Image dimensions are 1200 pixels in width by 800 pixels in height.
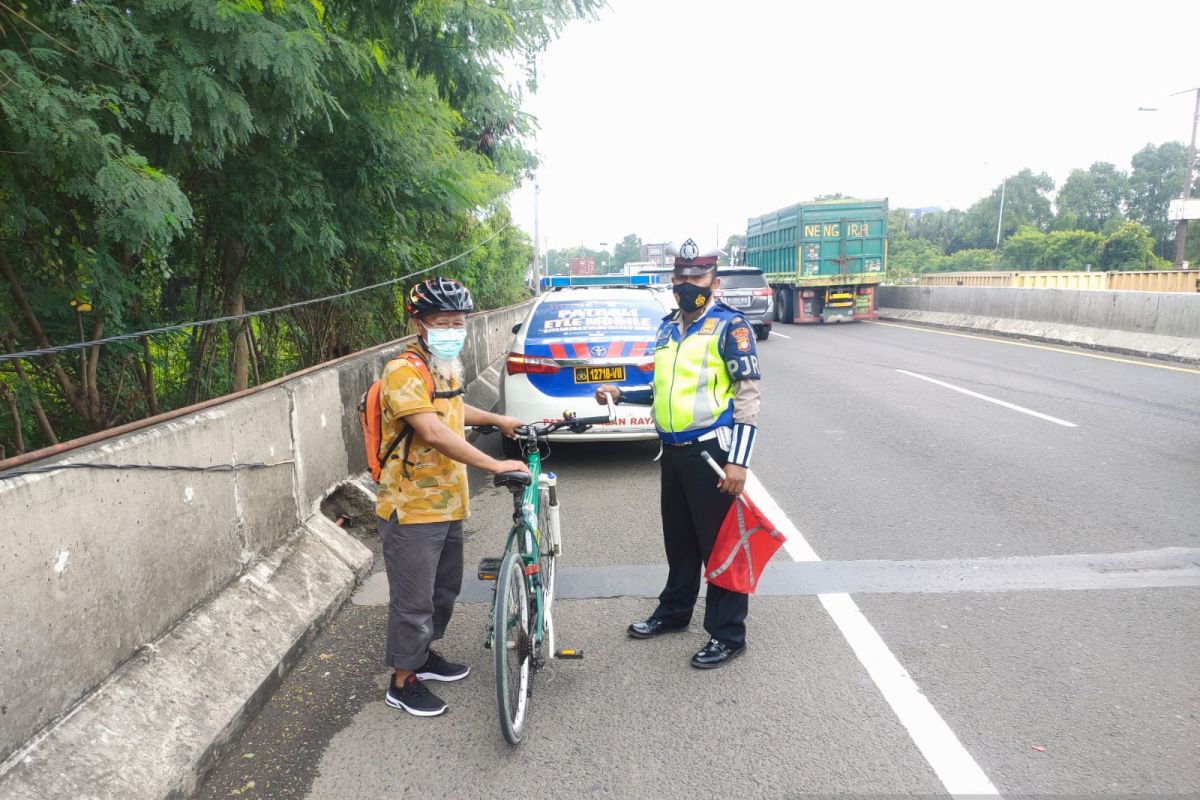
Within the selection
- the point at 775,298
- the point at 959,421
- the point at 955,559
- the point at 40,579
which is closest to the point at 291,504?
the point at 40,579

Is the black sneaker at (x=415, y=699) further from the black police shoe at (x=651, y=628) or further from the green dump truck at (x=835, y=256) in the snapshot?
the green dump truck at (x=835, y=256)

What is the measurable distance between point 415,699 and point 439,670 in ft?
0.99

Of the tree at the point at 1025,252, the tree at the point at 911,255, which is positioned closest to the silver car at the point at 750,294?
the tree at the point at 1025,252

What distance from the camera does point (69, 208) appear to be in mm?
4301

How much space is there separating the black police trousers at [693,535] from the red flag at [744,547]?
8 cm

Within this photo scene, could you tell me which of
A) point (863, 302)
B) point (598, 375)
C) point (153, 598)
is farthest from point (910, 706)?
point (863, 302)

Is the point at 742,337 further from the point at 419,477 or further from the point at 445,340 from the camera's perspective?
the point at 419,477

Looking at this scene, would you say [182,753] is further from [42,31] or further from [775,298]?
[775,298]

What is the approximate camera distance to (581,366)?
295 inches

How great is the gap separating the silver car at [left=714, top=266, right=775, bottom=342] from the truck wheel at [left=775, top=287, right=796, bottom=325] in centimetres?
533

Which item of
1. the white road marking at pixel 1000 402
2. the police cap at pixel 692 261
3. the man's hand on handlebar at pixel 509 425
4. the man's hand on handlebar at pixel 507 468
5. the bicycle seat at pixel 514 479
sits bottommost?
the white road marking at pixel 1000 402

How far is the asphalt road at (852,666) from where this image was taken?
10.2 feet

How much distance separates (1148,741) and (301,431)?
439 cm

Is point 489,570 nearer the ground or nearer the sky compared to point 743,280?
nearer the ground
